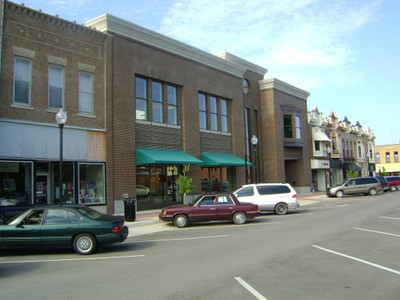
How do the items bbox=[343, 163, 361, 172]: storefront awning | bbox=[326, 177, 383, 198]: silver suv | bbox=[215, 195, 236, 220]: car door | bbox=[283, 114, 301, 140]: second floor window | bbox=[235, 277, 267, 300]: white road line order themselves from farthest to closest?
bbox=[343, 163, 361, 172]: storefront awning, bbox=[283, 114, 301, 140]: second floor window, bbox=[326, 177, 383, 198]: silver suv, bbox=[215, 195, 236, 220]: car door, bbox=[235, 277, 267, 300]: white road line

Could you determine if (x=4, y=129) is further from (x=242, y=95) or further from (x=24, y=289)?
(x=242, y=95)

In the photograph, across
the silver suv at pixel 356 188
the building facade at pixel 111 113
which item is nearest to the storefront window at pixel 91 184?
the building facade at pixel 111 113

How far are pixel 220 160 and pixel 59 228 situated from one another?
59.8ft

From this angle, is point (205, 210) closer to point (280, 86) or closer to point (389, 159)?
point (280, 86)

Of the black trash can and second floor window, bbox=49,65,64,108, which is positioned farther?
second floor window, bbox=49,65,64,108

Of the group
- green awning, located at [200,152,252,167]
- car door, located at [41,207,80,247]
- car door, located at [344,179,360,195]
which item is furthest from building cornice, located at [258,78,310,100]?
car door, located at [41,207,80,247]

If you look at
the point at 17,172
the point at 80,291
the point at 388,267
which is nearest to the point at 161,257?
the point at 80,291

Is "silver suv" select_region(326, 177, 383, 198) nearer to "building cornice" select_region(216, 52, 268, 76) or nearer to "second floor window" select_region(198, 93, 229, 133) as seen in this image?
"second floor window" select_region(198, 93, 229, 133)

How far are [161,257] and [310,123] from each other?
4039 cm

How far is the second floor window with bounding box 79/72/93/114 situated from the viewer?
2041cm

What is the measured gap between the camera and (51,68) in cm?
1928

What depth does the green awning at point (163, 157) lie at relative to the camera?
22277mm

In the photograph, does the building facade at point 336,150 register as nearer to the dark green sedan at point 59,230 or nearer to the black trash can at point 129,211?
the black trash can at point 129,211

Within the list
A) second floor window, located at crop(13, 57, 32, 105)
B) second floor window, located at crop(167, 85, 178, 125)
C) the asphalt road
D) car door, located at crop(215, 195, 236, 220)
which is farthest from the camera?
second floor window, located at crop(167, 85, 178, 125)
